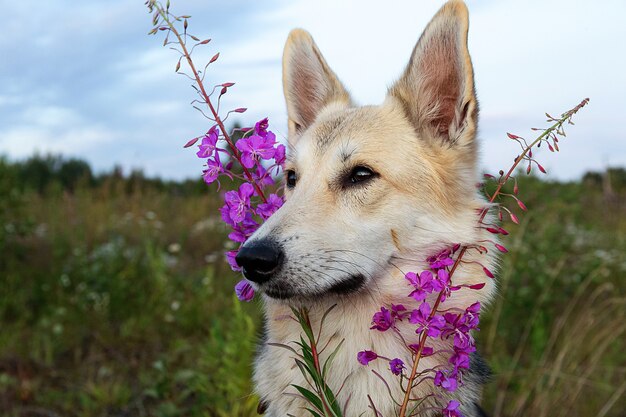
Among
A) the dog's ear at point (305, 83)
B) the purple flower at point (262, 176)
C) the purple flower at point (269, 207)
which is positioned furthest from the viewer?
the dog's ear at point (305, 83)

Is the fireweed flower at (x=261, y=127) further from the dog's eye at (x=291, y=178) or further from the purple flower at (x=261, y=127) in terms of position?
the dog's eye at (x=291, y=178)

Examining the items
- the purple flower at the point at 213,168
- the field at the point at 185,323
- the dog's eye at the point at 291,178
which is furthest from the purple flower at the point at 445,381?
the field at the point at 185,323

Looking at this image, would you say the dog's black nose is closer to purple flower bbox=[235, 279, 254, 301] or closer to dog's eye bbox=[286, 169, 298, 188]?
purple flower bbox=[235, 279, 254, 301]

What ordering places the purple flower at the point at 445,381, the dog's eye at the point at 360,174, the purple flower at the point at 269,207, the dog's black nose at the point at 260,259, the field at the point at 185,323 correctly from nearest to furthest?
the purple flower at the point at 445,381, the dog's black nose at the point at 260,259, the purple flower at the point at 269,207, the dog's eye at the point at 360,174, the field at the point at 185,323

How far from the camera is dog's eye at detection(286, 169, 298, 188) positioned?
9.05 feet

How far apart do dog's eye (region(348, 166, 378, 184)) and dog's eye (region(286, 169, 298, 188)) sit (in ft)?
1.06

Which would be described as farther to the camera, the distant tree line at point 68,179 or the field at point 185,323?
the distant tree line at point 68,179

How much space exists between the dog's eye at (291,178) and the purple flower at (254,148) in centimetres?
63

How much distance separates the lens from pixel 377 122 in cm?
267

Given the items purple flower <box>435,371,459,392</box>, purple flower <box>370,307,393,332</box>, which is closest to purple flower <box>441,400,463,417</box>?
purple flower <box>435,371,459,392</box>

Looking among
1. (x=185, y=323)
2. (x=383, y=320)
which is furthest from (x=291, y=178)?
(x=185, y=323)

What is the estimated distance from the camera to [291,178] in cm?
278

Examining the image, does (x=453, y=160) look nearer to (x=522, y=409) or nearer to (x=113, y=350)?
(x=522, y=409)

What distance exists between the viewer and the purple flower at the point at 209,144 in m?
2.04
